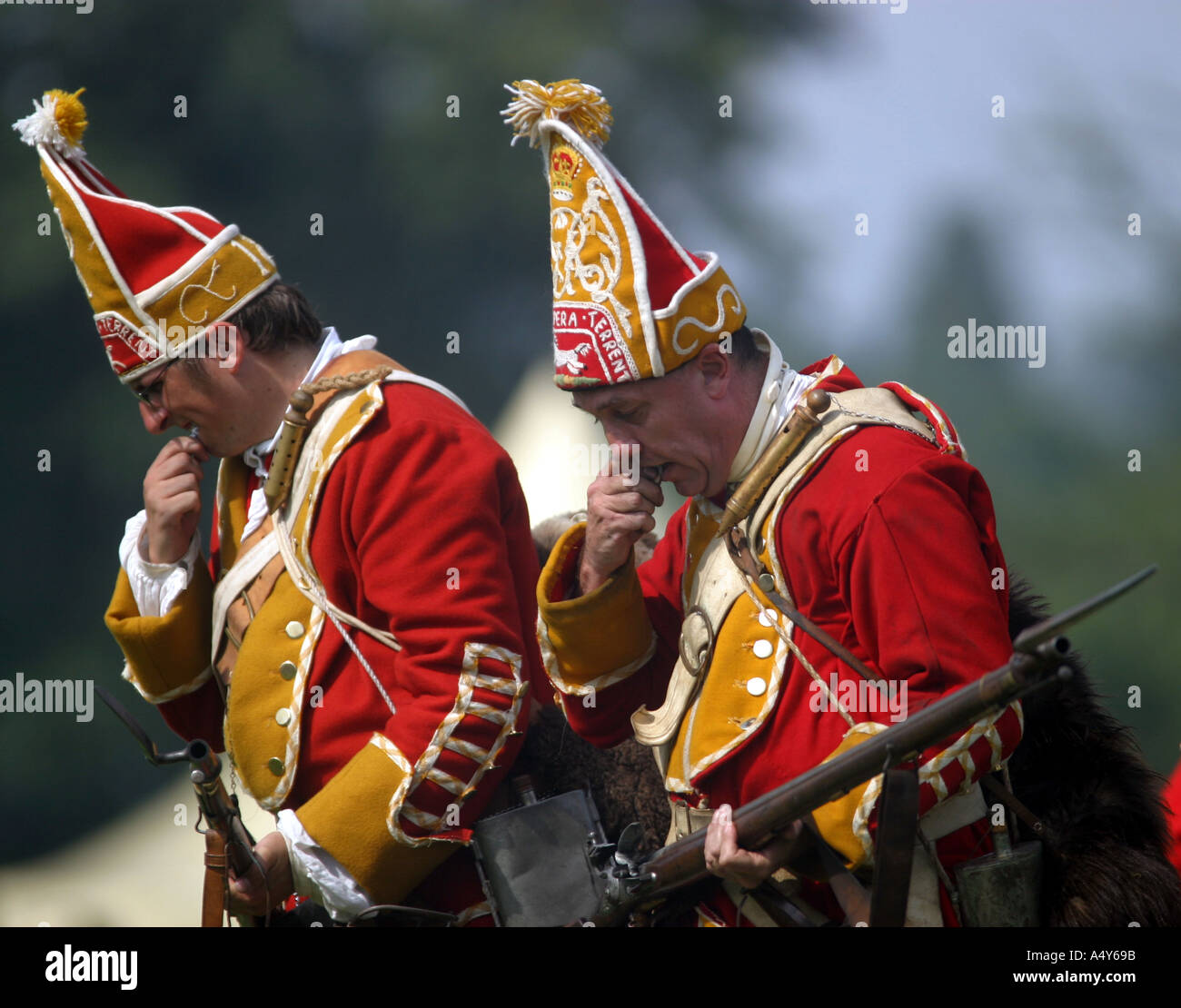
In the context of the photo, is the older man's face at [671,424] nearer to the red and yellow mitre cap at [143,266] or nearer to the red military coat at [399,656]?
the red military coat at [399,656]

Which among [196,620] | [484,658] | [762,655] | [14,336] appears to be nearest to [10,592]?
[14,336]

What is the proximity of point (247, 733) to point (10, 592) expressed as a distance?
11.7 ft

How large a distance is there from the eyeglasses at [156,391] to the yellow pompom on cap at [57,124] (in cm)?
64

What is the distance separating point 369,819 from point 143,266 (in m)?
1.51

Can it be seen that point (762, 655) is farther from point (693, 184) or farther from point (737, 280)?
point (693, 184)

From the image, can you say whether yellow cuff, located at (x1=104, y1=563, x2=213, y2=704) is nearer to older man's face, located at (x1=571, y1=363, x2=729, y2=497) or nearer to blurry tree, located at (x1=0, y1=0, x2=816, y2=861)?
older man's face, located at (x1=571, y1=363, x2=729, y2=497)

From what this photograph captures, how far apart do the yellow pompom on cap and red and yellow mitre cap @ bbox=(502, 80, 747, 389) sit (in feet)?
4.16

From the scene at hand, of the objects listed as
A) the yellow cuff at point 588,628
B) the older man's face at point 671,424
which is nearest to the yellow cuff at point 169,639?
the yellow cuff at point 588,628

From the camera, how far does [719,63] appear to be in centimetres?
694

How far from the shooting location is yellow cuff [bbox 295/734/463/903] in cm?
314

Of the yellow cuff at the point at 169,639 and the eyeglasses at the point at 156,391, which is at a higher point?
the eyeglasses at the point at 156,391

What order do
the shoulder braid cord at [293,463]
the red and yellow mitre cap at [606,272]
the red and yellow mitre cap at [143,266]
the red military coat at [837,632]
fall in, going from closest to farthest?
the red military coat at [837,632] < the red and yellow mitre cap at [606,272] < the shoulder braid cord at [293,463] < the red and yellow mitre cap at [143,266]

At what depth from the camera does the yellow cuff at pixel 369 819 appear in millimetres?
3141

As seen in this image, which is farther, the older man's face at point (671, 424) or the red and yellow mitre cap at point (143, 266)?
the red and yellow mitre cap at point (143, 266)
